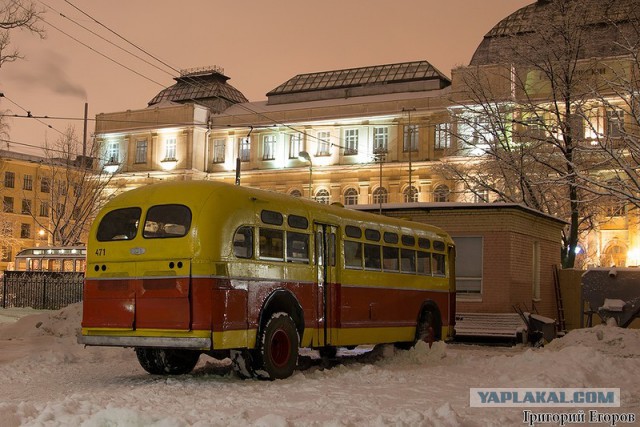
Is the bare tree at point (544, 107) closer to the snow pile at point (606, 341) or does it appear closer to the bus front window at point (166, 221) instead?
the snow pile at point (606, 341)

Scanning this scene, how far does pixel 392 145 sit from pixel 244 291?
232ft

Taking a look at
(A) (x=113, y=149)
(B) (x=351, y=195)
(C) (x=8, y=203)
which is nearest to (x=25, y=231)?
(C) (x=8, y=203)

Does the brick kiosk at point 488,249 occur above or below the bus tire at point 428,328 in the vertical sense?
above

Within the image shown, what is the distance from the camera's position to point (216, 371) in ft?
49.2

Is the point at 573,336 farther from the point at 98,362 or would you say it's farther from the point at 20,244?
the point at 20,244

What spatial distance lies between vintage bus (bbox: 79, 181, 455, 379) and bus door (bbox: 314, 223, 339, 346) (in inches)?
0.7

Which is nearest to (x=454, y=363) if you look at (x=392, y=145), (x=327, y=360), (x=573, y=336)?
(x=327, y=360)

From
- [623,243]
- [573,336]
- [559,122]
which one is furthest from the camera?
[623,243]

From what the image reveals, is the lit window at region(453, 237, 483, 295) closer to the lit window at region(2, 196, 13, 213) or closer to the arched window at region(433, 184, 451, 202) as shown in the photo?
the arched window at region(433, 184, 451, 202)

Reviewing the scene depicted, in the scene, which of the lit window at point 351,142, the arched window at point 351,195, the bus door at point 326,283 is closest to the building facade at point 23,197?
→ the arched window at point 351,195

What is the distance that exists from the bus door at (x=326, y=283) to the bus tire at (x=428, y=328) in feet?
11.9

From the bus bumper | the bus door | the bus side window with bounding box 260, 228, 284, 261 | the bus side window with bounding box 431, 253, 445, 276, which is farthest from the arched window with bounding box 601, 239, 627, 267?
the bus bumper

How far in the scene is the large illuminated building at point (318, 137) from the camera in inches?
3167

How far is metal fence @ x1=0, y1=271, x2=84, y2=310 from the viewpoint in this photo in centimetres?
3528
